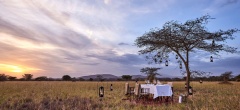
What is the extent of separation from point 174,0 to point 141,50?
21.6ft

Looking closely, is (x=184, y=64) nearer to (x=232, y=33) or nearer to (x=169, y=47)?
(x=169, y=47)

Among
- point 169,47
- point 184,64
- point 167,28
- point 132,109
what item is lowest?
point 132,109

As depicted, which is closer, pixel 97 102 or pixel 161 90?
pixel 97 102

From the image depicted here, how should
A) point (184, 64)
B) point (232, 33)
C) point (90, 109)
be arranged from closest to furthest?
point (90, 109), point (232, 33), point (184, 64)

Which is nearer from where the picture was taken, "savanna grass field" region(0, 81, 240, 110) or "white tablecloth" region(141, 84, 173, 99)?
"savanna grass field" region(0, 81, 240, 110)

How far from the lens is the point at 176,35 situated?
61.7 ft

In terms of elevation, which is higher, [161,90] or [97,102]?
[161,90]

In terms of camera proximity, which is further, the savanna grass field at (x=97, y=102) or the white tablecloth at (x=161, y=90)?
the white tablecloth at (x=161, y=90)

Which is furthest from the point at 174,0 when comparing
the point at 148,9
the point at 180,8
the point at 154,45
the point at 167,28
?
the point at 154,45

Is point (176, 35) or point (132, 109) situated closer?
point (132, 109)

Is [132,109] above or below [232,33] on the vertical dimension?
below

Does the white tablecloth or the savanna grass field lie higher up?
the white tablecloth

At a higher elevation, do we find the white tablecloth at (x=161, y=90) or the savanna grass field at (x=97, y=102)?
the white tablecloth at (x=161, y=90)

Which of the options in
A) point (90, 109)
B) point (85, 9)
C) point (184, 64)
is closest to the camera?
point (90, 109)
